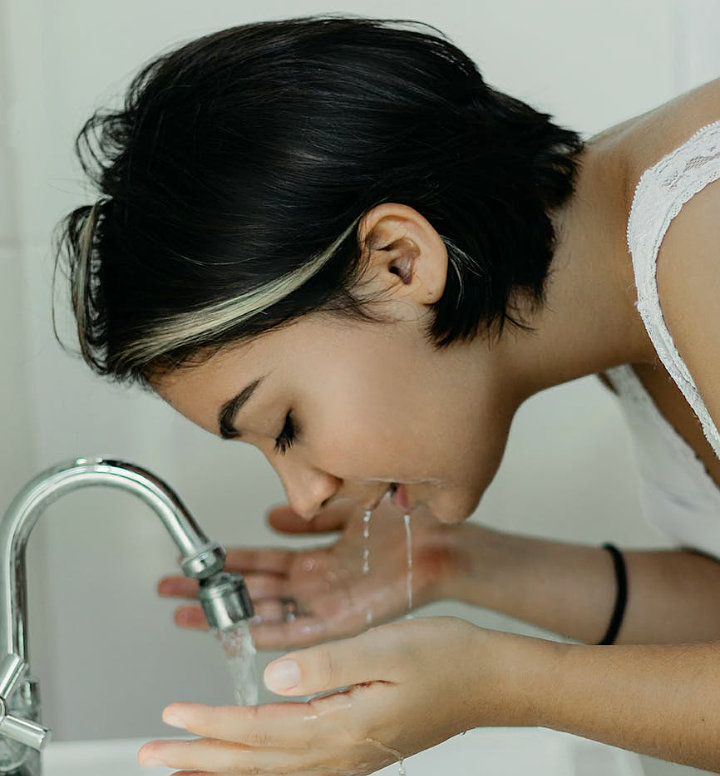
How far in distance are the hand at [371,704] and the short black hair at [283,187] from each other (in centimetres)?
24

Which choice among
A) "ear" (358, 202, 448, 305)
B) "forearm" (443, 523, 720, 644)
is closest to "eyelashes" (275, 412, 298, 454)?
"ear" (358, 202, 448, 305)

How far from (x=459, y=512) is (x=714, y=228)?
348 mm

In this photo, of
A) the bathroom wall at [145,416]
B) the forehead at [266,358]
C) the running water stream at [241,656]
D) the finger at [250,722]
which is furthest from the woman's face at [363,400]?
the bathroom wall at [145,416]

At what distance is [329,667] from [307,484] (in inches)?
8.9

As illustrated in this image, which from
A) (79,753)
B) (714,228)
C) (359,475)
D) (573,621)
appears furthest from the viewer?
(573,621)

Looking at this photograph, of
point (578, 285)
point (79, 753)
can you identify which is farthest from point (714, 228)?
A: point (79, 753)

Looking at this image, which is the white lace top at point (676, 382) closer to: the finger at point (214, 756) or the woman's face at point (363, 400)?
the woman's face at point (363, 400)

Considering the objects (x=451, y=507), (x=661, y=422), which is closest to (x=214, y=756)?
(x=451, y=507)

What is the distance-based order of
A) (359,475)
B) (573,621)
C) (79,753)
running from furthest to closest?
1. (573,621)
2. (79,753)
3. (359,475)

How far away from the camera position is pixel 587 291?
2.88ft

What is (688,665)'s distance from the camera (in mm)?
707

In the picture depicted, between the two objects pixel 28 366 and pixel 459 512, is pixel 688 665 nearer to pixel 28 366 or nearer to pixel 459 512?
pixel 459 512

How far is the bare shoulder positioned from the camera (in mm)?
690

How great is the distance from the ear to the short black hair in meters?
0.01
